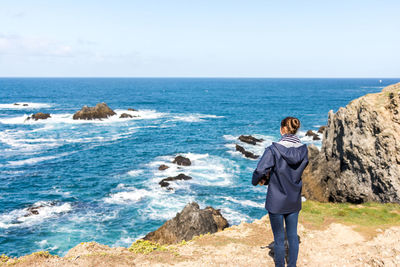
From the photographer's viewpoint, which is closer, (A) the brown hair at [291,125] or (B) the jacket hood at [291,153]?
(B) the jacket hood at [291,153]

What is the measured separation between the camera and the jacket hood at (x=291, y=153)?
5227 millimetres

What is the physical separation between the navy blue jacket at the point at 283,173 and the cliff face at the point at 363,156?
1437cm

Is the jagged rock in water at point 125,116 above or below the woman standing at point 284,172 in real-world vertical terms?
below

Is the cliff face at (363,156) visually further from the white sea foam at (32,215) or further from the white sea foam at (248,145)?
the white sea foam at (32,215)

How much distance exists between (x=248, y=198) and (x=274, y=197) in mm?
24421

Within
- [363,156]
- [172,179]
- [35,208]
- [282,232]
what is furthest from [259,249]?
[172,179]

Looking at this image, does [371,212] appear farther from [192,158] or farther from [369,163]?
[192,158]

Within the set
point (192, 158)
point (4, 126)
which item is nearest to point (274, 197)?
point (192, 158)

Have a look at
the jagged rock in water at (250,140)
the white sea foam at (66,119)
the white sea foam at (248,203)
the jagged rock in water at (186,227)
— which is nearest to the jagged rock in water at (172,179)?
the white sea foam at (248,203)

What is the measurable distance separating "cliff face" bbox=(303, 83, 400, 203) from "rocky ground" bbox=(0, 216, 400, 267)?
7.92 m

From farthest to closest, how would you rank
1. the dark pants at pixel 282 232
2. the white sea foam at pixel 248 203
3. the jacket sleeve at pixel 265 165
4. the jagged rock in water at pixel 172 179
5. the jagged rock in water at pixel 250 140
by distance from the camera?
1. the jagged rock in water at pixel 250 140
2. the jagged rock in water at pixel 172 179
3. the white sea foam at pixel 248 203
4. the dark pants at pixel 282 232
5. the jacket sleeve at pixel 265 165

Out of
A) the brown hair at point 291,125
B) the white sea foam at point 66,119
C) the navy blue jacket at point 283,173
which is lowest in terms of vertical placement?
the white sea foam at point 66,119

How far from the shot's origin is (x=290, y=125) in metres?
5.46

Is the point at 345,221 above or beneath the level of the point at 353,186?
above
